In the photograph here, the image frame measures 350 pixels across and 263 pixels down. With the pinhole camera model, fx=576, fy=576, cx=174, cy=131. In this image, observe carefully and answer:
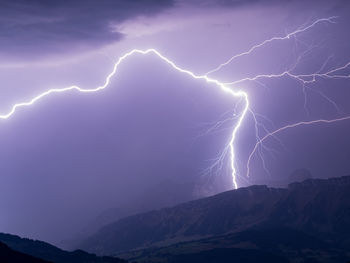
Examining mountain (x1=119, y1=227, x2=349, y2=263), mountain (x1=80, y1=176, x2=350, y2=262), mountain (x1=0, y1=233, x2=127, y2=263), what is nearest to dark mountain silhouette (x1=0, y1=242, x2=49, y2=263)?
mountain (x1=0, y1=233, x2=127, y2=263)

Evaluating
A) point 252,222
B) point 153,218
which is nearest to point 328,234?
point 252,222

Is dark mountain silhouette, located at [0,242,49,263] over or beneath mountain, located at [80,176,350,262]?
beneath

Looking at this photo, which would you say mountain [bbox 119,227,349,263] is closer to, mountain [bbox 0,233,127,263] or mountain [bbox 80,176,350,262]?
mountain [bbox 80,176,350,262]

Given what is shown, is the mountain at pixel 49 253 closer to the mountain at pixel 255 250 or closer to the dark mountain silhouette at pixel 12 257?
the dark mountain silhouette at pixel 12 257

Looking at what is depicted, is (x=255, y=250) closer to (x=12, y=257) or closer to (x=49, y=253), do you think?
(x=49, y=253)

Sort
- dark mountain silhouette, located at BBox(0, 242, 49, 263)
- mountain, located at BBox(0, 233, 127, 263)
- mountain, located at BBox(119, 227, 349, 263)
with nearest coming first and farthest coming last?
1. dark mountain silhouette, located at BBox(0, 242, 49, 263)
2. mountain, located at BBox(0, 233, 127, 263)
3. mountain, located at BBox(119, 227, 349, 263)

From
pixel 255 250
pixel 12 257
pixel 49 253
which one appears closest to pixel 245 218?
pixel 255 250

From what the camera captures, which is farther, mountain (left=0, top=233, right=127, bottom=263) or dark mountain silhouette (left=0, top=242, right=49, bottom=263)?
mountain (left=0, top=233, right=127, bottom=263)

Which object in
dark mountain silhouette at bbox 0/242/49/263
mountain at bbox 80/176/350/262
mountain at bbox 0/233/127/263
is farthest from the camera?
mountain at bbox 80/176/350/262

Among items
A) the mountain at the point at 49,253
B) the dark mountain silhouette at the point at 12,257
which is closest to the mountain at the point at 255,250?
the mountain at the point at 49,253
